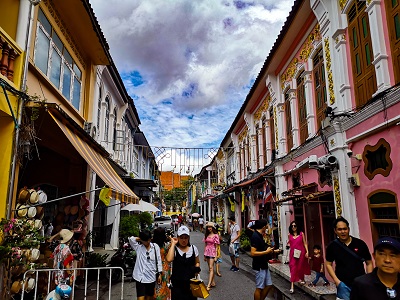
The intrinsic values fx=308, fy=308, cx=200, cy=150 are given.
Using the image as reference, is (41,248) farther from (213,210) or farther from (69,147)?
(213,210)

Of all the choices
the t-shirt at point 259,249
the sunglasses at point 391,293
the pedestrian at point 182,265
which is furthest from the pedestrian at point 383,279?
the t-shirt at point 259,249

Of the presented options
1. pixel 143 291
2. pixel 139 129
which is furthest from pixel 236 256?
pixel 139 129

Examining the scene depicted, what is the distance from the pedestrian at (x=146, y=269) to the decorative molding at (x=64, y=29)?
5545 millimetres

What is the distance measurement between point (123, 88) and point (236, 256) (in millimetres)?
8926

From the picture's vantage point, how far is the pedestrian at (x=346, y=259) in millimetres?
3660

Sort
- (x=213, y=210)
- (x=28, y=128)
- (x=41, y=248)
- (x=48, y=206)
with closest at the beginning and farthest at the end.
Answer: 1. (x=28, y=128)
2. (x=41, y=248)
3. (x=48, y=206)
4. (x=213, y=210)

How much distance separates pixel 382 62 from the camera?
5.74 metres

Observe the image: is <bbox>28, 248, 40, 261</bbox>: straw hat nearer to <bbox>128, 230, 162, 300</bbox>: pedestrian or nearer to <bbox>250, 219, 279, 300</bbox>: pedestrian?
<bbox>128, 230, 162, 300</bbox>: pedestrian

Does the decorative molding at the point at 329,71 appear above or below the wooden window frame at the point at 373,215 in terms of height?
above

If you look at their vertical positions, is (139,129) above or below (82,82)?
above

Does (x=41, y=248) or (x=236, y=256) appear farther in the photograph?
(x=236, y=256)

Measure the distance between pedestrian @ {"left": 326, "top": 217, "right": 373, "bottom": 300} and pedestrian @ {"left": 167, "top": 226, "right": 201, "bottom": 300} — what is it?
1.80m

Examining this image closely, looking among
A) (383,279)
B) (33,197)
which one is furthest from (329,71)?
(33,197)

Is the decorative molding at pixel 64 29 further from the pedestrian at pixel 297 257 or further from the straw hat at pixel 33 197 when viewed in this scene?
the pedestrian at pixel 297 257
